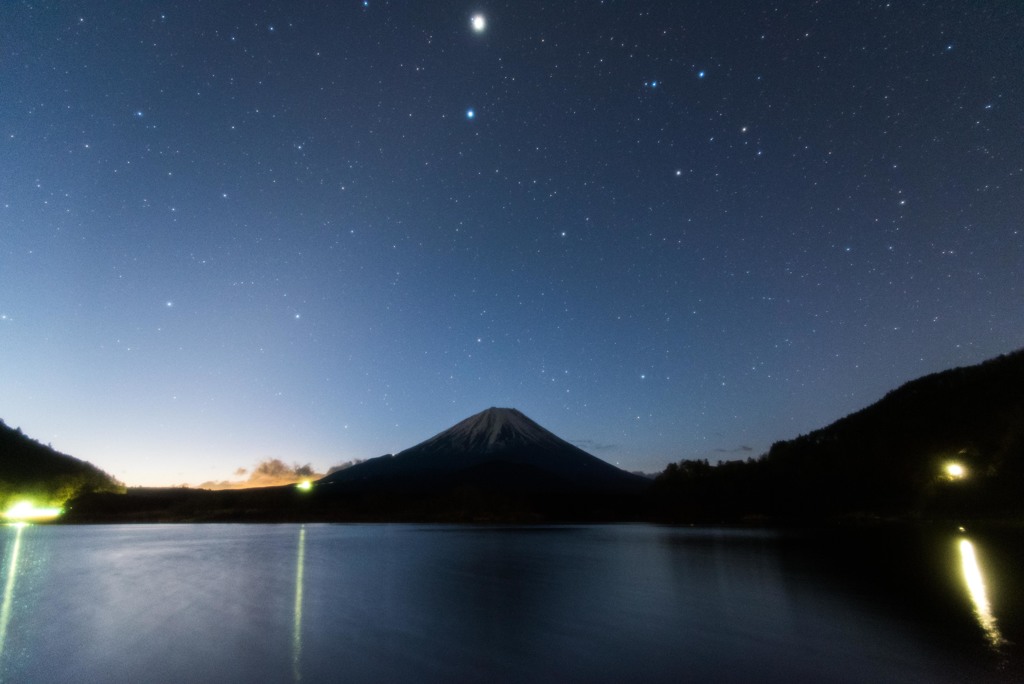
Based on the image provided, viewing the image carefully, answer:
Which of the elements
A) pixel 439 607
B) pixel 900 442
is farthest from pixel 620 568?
pixel 900 442

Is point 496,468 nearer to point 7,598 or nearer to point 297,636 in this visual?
point 7,598

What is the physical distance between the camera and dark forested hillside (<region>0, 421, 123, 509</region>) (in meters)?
113

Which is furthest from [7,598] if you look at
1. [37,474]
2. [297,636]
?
[37,474]

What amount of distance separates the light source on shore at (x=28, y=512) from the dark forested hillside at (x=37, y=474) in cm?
135

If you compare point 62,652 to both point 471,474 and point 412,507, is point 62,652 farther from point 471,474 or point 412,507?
point 471,474

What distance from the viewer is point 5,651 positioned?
10.6m

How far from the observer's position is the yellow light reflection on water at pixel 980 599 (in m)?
10.6

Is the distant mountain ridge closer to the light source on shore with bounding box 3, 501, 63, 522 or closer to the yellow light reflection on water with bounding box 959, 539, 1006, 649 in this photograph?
the light source on shore with bounding box 3, 501, 63, 522

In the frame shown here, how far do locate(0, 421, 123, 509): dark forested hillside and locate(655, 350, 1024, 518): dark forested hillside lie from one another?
123m

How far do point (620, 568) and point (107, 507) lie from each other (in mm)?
129493

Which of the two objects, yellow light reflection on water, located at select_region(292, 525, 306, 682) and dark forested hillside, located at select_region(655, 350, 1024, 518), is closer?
yellow light reflection on water, located at select_region(292, 525, 306, 682)

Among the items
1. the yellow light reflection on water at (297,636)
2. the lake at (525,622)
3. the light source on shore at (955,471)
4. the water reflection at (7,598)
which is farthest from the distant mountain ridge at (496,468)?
the yellow light reflection on water at (297,636)

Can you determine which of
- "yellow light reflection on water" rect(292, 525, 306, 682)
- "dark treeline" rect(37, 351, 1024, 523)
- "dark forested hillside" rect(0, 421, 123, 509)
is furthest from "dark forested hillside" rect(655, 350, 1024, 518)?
"dark forested hillside" rect(0, 421, 123, 509)

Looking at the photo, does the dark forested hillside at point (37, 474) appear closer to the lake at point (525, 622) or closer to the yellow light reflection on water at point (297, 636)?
the lake at point (525, 622)
